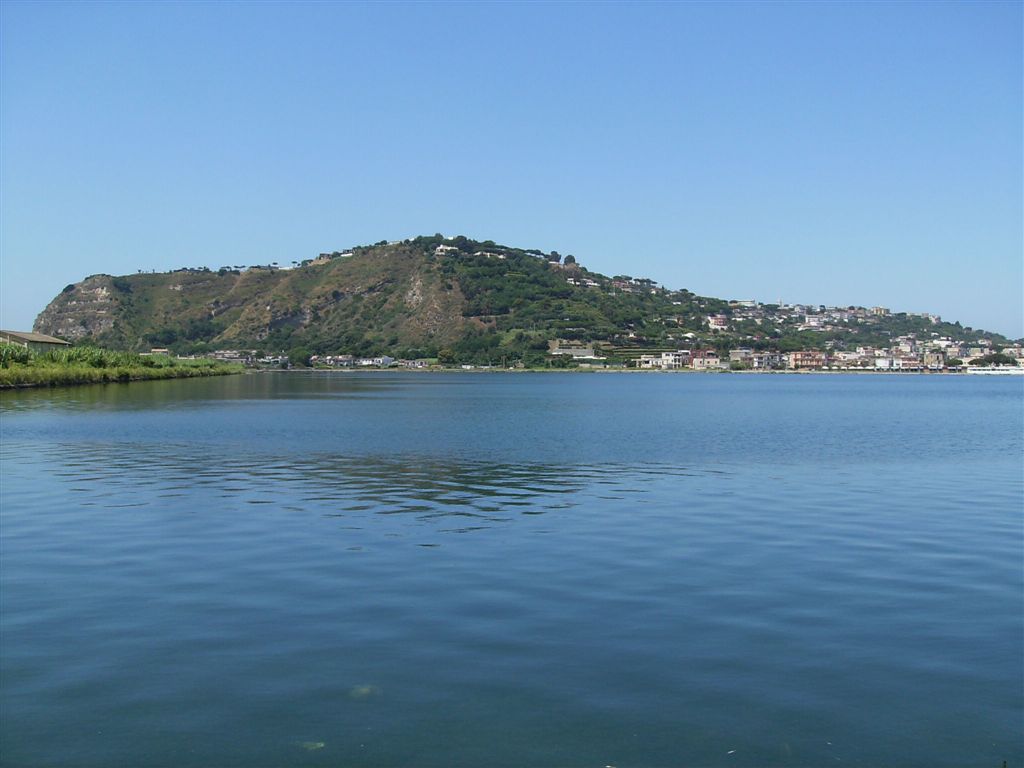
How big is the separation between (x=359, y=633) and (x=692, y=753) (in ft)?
17.5

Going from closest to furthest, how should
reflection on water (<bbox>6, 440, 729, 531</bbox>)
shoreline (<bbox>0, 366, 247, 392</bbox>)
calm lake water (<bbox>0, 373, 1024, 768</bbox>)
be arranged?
1. calm lake water (<bbox>0, 373, 1024, 768</bbox>)
2. reflection on water (<bbox>6, 440, 729, 531</bbox>)
3. shoreline (<bbox>0, 366, 247, 392</bbox>)

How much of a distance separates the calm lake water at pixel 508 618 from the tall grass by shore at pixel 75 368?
6752 cm

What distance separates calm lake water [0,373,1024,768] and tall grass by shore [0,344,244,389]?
67515mm

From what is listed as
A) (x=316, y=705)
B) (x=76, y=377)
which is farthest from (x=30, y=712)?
(x=76, y=377)

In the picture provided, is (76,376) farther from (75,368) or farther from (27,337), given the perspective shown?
(27,337)

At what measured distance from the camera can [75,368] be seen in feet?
342

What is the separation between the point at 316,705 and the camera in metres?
10.2

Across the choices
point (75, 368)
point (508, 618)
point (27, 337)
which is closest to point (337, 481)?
point (508, 618)

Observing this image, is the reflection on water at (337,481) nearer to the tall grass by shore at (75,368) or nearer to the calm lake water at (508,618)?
the calm lake water at (508,618)


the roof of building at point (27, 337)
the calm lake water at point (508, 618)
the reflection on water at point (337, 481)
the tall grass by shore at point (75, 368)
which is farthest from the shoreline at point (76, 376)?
the calm lake water at point (508, 618)

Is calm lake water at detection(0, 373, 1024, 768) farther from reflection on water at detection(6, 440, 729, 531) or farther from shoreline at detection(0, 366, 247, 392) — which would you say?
shoreline at detection(0, 366, 247, 392)

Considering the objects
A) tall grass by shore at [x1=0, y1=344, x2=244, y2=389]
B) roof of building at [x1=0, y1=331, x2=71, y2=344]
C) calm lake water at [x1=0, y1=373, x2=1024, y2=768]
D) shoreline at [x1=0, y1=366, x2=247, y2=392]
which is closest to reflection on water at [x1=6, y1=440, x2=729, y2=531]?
calm lake water at [x1=0, y1=373, x2=1024, y2=768]

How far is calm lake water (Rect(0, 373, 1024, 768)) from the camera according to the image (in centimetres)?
951

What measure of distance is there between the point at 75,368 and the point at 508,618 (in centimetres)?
10249
